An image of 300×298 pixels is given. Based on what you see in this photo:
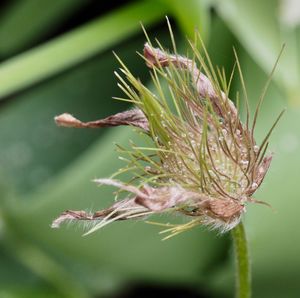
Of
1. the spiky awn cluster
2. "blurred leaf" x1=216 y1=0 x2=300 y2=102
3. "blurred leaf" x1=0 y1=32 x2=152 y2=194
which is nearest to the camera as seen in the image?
the spiky awn cluster

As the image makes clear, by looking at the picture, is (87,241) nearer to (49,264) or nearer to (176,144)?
(49,264)

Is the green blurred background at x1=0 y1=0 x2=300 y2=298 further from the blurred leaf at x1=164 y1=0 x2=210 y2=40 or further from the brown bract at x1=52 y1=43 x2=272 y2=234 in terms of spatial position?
the brown bract at x1=52 y1=43 x2=272 y2=234

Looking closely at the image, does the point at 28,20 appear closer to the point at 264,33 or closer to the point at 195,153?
the point at 264,33

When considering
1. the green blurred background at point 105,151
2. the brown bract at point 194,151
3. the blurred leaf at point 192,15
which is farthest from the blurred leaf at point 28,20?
the brown bract at point 194,151

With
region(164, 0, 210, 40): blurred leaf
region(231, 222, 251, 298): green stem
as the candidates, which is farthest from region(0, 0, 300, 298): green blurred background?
region(231, 222, 251, 298): green stem

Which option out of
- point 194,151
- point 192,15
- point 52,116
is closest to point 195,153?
point 194,151

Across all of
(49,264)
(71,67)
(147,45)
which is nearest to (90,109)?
(71,67)
